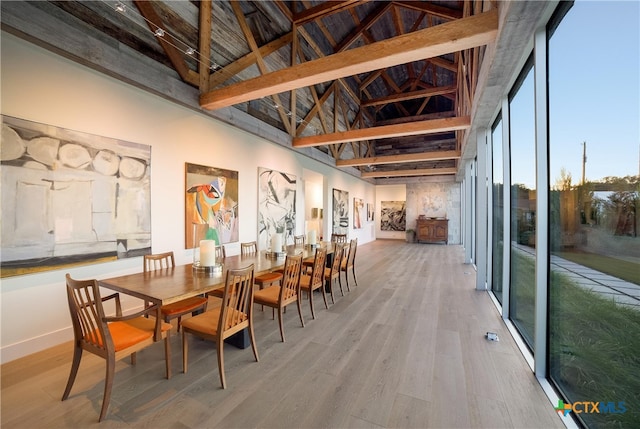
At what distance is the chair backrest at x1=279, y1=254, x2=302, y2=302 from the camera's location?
284cm

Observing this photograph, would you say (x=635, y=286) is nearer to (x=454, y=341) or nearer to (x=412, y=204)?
(x=454, y=341)

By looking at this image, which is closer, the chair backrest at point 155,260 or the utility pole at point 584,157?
the utility pole at point 584,157

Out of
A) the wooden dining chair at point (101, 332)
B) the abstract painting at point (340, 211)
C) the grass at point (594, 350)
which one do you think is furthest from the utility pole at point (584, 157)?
the abstract painting at point (340, 211)

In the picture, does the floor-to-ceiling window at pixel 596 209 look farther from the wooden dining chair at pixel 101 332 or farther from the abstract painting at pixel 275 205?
the abstract painting at pixel 275 205

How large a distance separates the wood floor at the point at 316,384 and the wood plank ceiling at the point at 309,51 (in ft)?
9.81

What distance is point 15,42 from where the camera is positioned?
2.36 metres

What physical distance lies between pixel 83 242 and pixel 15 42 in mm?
1934

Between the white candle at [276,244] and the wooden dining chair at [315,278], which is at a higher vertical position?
the white candle at [276,244]

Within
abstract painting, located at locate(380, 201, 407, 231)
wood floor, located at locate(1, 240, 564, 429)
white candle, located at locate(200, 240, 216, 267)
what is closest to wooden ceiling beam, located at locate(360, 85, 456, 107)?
abstract painting, located at locate(380, 201, 407, 231)

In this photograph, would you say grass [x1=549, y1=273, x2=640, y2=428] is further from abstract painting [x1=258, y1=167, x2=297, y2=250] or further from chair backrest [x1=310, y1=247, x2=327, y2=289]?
abstract painting [x1=258, y1=167, x2=297, y2=250]

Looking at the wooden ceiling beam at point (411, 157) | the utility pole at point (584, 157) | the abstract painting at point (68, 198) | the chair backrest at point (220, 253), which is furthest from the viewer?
→ the wooden ceiling beam at point (411, 157)

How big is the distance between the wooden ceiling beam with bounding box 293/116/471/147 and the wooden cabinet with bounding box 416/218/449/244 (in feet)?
22.3

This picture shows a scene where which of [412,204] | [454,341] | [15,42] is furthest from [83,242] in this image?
[412,204]

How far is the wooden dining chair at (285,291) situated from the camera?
2829 mm
